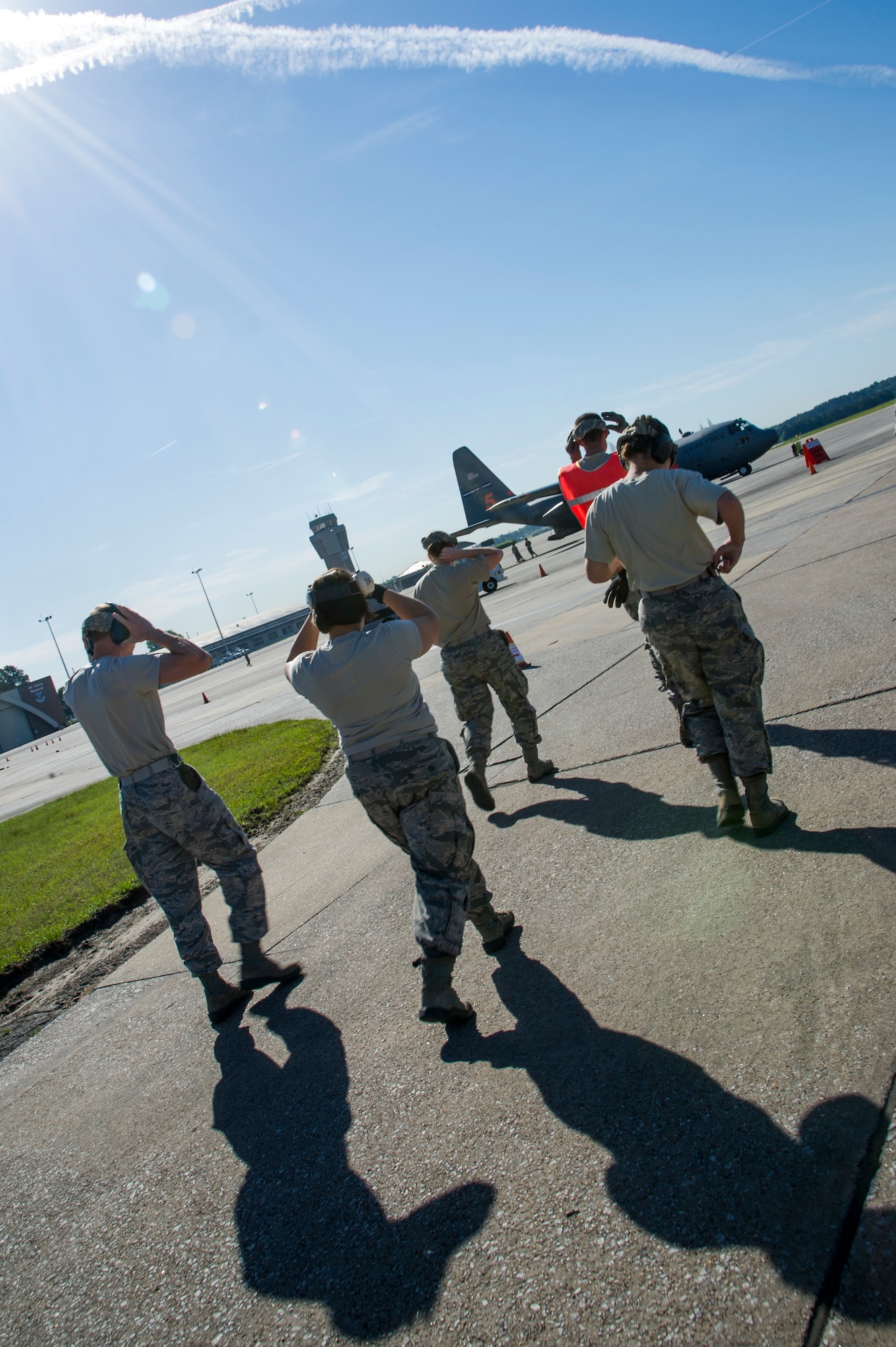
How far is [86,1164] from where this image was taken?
3.28m

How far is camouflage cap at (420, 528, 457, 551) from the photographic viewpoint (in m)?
5.42

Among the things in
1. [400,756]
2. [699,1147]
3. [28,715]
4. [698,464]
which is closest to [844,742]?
[400,756]

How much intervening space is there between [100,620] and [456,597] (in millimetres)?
2492

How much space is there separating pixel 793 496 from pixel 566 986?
17874mm

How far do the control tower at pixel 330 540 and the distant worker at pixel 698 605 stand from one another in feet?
380

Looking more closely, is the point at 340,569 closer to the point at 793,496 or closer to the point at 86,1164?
the point at 86,1164

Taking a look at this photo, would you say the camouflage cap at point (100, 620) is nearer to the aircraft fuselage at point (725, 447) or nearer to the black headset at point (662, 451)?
the black headset at point (662, 451)

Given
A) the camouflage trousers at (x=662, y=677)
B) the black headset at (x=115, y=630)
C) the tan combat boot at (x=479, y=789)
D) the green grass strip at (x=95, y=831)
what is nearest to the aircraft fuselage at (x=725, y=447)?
the green grass strip at (x=95, y=831)

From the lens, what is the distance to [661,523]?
391 cm

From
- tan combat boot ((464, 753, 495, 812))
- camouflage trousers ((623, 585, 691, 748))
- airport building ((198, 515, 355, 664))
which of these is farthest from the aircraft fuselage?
airport building ((198, 515, 355, 664))

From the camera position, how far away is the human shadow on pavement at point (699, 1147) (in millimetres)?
1888

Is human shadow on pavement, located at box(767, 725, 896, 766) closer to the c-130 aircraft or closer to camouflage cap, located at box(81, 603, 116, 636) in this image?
camouflage cap, located at box(81, 603, 116, 636)

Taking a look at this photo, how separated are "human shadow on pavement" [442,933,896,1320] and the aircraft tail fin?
48.2m

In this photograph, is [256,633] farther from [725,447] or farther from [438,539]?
[438,539]
